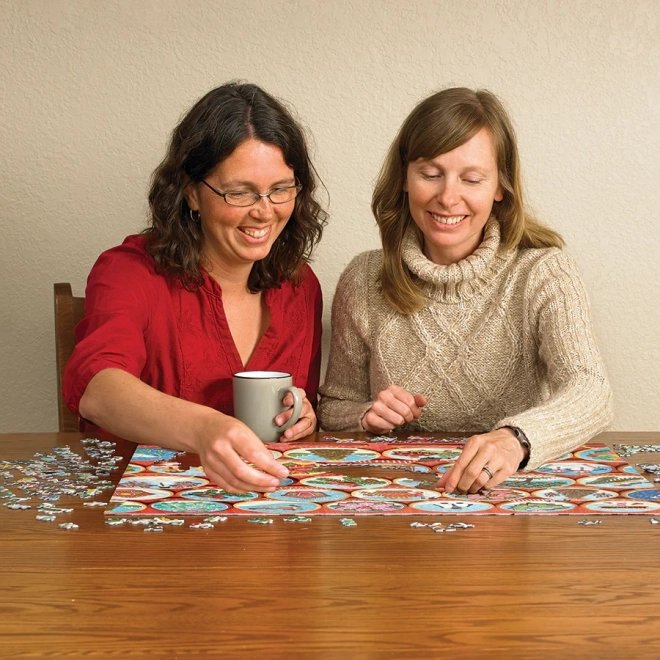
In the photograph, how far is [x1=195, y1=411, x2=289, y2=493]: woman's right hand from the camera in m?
1.45

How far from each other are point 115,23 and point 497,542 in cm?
234

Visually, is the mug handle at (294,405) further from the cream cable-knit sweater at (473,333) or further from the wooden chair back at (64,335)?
the wooden chair back at (64,335)

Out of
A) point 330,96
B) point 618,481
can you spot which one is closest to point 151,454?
point 618,481

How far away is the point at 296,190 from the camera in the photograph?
2.44 m

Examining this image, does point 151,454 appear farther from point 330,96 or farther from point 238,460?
point 330,96

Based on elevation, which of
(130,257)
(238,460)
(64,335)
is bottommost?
(238,460)

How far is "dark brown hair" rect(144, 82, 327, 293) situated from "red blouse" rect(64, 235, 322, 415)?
0.05 meters

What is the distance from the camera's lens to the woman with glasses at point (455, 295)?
227cm

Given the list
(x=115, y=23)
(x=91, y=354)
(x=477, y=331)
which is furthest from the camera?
(x=115, y=23)

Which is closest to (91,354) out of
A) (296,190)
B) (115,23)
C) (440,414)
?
(296,190)

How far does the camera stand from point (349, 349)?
8.39 feet

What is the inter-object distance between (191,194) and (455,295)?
74 centimetres

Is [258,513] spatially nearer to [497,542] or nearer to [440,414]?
[497,542]

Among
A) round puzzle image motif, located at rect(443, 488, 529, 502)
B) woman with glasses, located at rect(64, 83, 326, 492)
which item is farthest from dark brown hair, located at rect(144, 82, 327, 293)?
round puzzle image motif, located at rect(443, 488, 529, 502)
